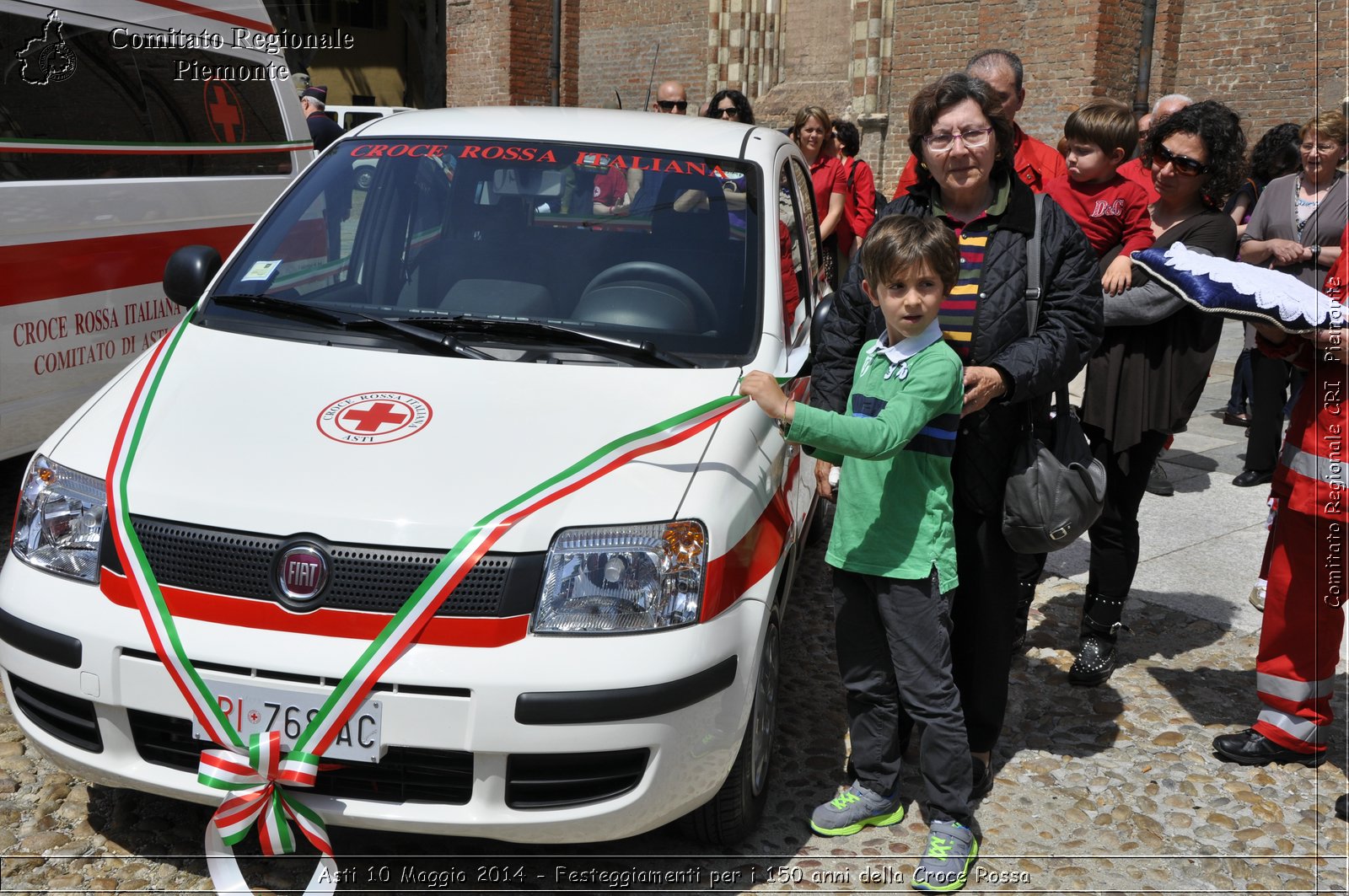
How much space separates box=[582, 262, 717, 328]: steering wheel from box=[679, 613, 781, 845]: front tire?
1018 millimetres

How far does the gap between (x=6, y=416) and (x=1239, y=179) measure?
5096 millimetres

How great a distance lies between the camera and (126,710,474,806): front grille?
267cm

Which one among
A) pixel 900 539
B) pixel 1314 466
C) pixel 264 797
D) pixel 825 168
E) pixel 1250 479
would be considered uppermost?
pixel 825 168

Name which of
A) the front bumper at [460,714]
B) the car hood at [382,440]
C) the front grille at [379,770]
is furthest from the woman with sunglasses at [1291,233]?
the front grille at [379,770]

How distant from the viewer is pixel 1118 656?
494 cm

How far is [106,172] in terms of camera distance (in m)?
5.79

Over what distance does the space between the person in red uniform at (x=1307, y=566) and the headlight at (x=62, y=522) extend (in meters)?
3.32

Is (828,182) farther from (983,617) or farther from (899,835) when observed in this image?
(899,835)

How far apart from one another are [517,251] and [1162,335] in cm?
233

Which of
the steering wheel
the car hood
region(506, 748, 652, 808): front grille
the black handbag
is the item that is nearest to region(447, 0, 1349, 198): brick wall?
the black handbag

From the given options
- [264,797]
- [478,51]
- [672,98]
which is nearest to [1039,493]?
[264,797]

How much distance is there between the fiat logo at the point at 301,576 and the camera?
266 cm

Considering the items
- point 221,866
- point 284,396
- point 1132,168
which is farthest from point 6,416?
point 1132,168

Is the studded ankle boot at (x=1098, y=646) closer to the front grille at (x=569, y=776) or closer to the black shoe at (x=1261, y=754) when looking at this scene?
the black shoe at (x=1261, y=754)
